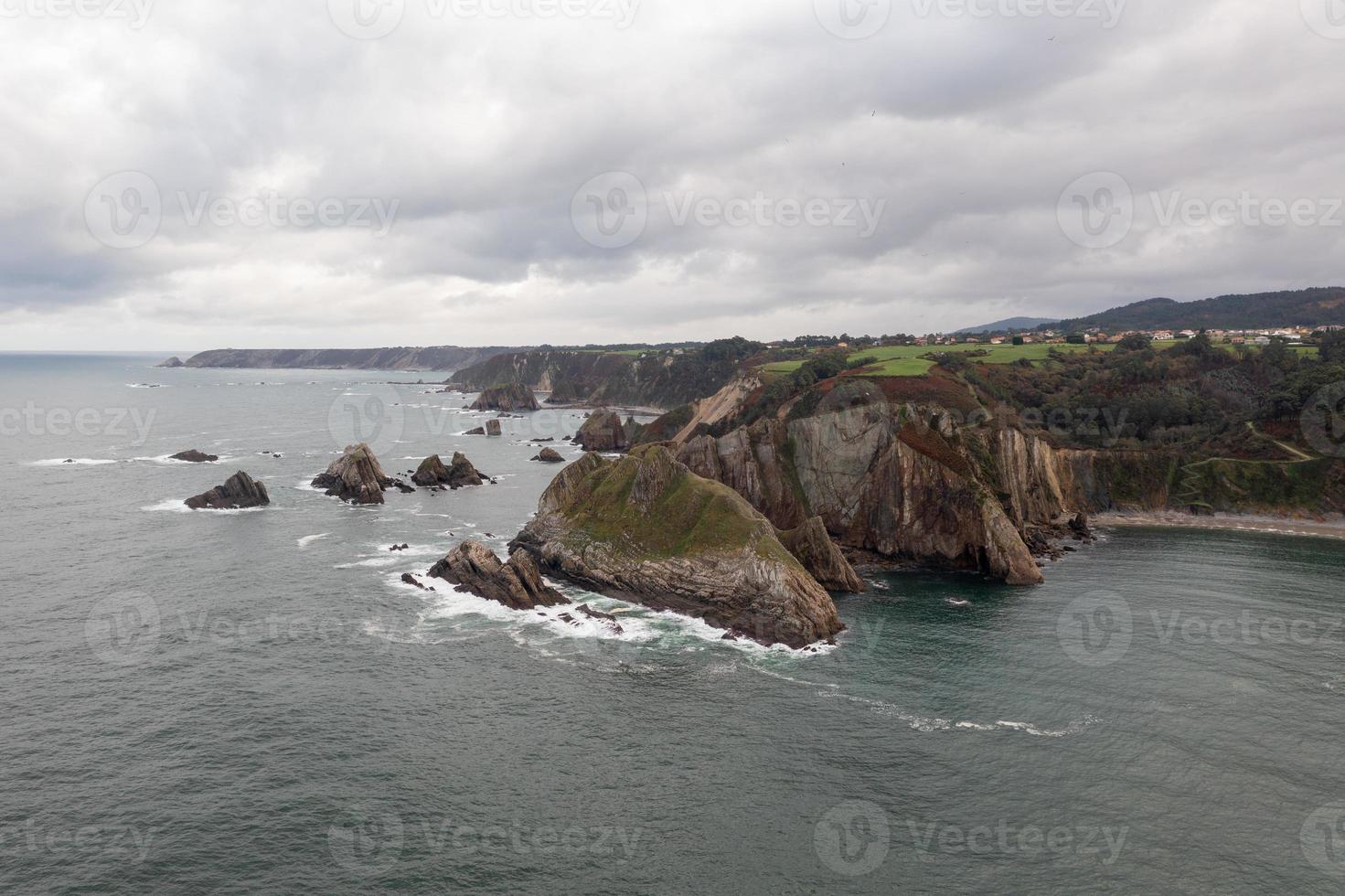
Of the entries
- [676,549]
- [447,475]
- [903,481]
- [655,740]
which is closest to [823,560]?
[676,549]

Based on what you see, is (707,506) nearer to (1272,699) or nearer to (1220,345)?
(1272,699)

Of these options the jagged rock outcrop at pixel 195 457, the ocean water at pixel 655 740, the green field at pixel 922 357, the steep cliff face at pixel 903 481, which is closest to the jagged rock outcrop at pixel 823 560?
the ocean water at pixel 655 740

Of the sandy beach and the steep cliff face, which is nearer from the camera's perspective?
the steep cliff face

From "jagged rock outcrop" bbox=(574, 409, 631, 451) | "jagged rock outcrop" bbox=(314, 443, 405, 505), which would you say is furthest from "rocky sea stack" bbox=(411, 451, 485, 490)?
"jagged rock outcrop" bbox=(574, 409, 631, 451)

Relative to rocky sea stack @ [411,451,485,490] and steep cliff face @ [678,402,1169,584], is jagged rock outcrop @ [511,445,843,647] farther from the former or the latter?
rocky sea stack @ [411,451,485,490]

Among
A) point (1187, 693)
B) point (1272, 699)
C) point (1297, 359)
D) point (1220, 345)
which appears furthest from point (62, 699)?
point (1220, 345)
